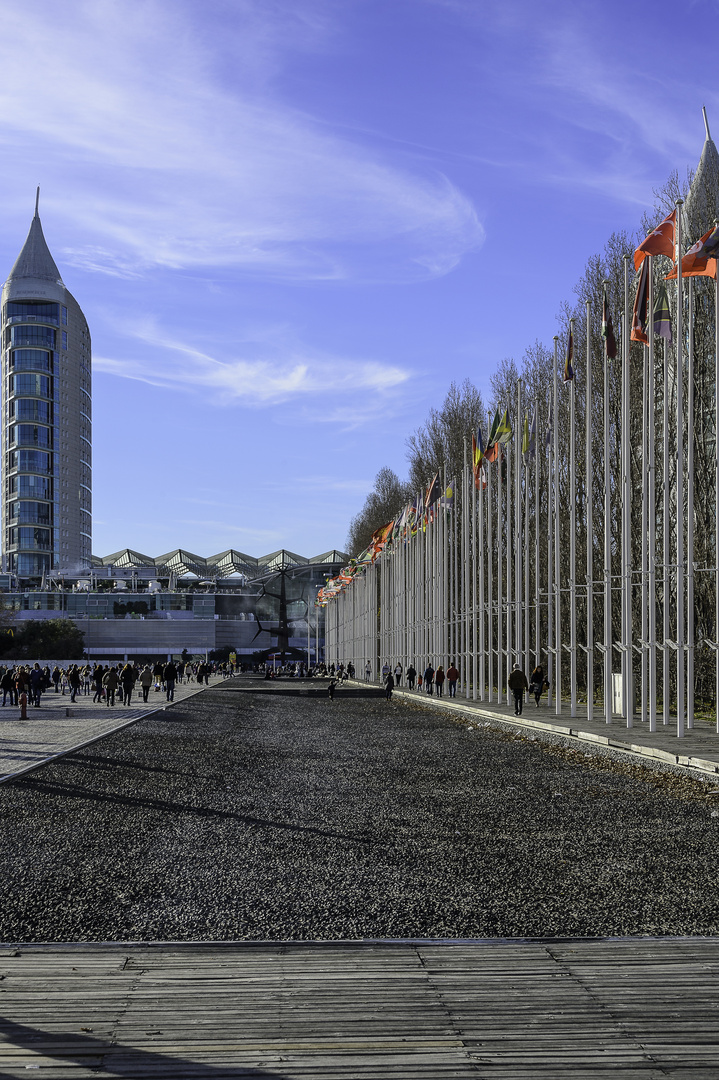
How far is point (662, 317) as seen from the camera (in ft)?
65.8

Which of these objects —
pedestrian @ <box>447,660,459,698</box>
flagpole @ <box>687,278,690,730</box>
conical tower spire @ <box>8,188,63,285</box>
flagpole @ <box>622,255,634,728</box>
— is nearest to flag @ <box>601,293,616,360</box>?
flagpole @ <box>622,255,634,728</box>

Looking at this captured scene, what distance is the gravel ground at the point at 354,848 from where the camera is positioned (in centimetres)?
657

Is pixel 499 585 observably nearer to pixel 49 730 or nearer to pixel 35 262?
pixel 49 730

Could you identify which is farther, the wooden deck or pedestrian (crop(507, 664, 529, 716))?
pedestrian (crop(507, 664, 529, 716))

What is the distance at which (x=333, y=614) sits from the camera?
4173 inches

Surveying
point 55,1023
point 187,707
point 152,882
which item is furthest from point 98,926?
point 187,707

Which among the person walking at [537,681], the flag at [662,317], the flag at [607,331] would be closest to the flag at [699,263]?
the flag at [662,317]

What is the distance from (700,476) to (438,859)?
2126cm

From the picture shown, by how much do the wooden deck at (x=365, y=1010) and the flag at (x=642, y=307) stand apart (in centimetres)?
1573

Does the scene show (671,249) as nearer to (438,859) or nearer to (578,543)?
(438,859)

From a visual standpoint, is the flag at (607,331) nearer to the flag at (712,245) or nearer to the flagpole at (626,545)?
the flagpole at (626,545)

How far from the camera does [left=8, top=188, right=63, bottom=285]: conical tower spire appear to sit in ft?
543

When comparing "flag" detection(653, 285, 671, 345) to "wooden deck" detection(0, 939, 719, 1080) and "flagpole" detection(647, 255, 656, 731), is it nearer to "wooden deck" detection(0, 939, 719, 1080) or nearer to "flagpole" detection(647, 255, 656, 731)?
"flagpole" detection(647, 255, 656, 731)

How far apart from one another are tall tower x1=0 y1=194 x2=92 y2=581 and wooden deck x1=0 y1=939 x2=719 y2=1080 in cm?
16206
